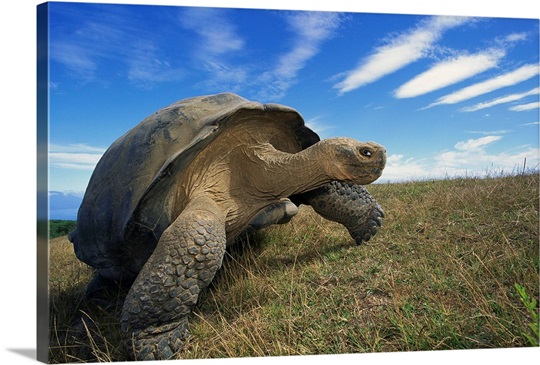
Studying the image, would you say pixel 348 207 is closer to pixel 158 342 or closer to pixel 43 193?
pixel 158 342

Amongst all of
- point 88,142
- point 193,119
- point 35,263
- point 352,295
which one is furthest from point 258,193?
point 35,263

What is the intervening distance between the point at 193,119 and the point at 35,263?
4.59ft

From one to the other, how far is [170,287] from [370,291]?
1.33m

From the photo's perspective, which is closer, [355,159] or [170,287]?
[170,287]

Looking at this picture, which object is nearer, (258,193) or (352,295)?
(352,295)

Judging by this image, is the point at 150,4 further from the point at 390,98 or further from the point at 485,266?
the point at 485,266

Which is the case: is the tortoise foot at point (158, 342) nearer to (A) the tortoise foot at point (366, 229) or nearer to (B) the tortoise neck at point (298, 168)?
(B) the tortoise neck at point (298, 168)

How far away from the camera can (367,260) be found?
360cm

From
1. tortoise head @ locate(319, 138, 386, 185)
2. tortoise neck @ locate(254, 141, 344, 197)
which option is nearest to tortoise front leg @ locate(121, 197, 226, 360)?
tortoise neck @ locate(254, 141, 344, 197)

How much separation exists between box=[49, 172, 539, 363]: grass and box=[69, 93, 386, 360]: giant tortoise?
0.33 metres

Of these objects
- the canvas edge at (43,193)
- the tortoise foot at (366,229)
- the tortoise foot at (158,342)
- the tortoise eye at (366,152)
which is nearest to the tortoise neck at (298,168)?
the tortoise eye at (366,152)

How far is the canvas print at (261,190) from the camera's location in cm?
272

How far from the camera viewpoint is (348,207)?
159 inches

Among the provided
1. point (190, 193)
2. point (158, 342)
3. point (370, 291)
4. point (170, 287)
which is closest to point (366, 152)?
point (370, 291)
